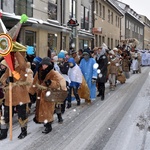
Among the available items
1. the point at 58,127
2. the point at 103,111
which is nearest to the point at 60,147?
the point at 58,127

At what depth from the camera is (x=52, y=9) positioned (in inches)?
697

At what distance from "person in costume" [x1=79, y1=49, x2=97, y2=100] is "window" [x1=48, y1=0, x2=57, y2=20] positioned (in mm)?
8466

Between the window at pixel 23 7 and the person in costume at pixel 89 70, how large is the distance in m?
5.36

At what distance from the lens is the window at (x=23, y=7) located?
44.6ft

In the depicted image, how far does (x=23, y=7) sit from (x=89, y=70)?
6254 millimetres

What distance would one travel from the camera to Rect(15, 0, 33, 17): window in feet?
44.6

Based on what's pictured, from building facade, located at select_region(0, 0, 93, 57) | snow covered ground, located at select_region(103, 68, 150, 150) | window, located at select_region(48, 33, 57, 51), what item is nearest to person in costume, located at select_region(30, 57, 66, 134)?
snow covered ground, located at select_region(103, 68, 150, 150)

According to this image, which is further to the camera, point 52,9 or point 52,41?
point 52,41

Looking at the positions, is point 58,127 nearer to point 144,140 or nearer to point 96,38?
point 144,140

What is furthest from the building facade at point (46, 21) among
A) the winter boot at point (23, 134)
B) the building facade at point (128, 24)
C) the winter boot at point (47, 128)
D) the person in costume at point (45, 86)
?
the building facade at point (128, 24)

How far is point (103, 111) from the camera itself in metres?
8.09

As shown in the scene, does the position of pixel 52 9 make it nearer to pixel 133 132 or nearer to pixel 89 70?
pixel 89 70

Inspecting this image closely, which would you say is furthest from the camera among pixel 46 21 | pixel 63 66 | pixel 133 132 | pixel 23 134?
pixel 46 21

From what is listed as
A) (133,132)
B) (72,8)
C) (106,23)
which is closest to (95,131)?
(133,132)
